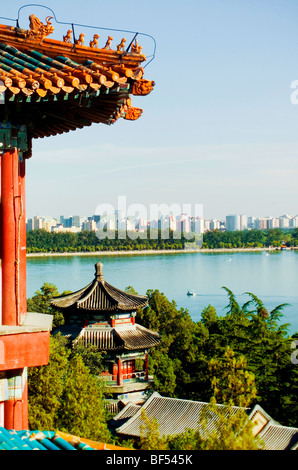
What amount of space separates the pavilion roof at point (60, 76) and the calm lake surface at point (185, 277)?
71.6 ft

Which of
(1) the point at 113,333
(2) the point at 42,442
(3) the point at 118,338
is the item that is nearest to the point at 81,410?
(3) the point at 118,338

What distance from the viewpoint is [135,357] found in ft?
37.4

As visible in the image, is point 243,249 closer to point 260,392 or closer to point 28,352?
point 260,392

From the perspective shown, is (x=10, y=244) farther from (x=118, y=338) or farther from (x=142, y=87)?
(x=118, y=338)

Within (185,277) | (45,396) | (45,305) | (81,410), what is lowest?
(185,277)

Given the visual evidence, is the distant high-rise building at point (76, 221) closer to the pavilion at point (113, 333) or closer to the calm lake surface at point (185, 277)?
the calm lake surface at point (185, 277)

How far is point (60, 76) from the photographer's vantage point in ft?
9.25

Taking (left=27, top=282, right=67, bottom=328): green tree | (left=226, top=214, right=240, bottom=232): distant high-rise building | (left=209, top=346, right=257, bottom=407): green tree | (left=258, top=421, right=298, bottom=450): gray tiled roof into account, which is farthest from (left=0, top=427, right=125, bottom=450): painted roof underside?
(left=226, top=214, right=240, bottom=232): distant high-rise building

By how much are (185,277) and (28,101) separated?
42051mm

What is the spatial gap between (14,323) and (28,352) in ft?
0.63

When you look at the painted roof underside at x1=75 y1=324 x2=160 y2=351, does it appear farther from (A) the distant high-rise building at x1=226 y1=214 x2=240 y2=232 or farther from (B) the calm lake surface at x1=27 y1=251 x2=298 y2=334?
(A) the distant high-rise building at x1=226 y1=214 x2=240 y2=232

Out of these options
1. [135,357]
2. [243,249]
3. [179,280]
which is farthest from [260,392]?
[243,249]

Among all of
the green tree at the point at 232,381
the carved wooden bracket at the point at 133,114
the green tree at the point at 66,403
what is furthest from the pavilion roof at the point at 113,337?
the carved wooden bracket at the point at 133,114

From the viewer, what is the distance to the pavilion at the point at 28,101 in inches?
110
